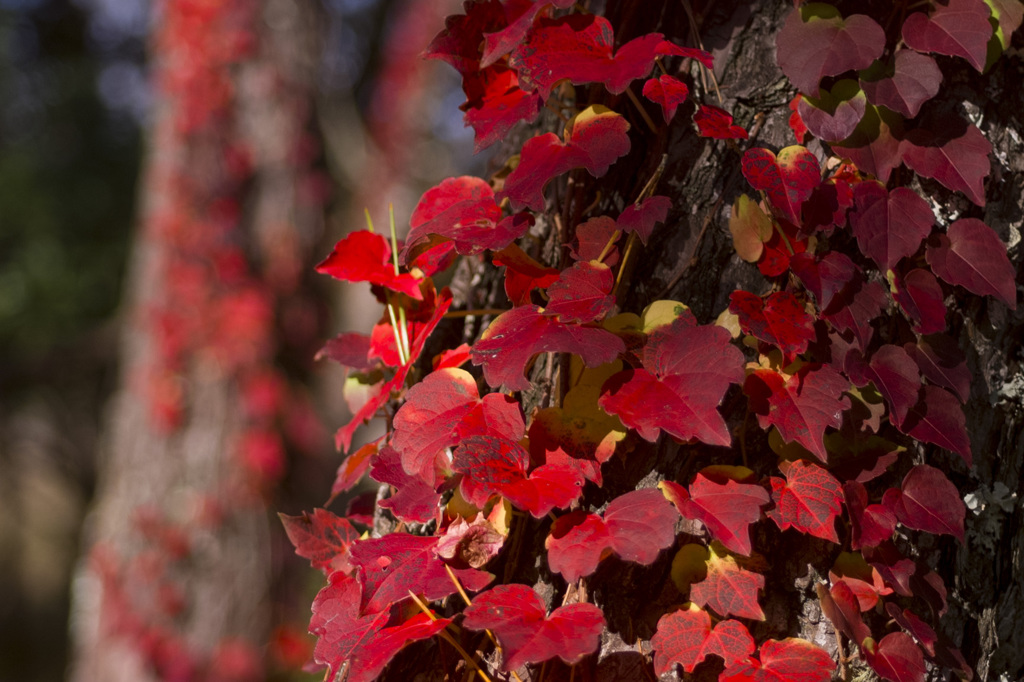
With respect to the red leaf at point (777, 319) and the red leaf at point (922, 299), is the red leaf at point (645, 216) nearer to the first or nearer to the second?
the red leaf at point (777, 319)

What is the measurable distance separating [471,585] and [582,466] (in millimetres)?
168

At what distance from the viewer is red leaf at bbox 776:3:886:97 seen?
0.71 m

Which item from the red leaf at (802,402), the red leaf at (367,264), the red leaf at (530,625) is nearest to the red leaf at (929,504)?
the red leaf at (802,402)

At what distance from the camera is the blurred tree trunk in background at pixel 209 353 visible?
11.0ft

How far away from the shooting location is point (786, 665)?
0.70 meters

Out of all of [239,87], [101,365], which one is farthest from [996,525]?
[101,365]

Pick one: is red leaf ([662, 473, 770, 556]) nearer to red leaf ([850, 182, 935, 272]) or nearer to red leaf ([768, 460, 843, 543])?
red leaf ([768, 460, 843, 543])

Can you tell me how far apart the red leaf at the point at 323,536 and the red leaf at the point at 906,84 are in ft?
2.54

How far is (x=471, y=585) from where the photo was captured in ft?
2.39

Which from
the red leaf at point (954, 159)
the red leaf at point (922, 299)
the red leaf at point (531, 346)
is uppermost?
the red leaf at point (954, 159)

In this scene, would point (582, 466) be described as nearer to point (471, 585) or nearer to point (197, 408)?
point (471, 585)

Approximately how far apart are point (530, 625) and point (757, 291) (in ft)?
1.50

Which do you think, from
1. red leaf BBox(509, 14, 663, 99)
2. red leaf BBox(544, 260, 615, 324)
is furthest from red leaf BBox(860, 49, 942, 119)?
red leaf BBox(544, 260, 615, 324)

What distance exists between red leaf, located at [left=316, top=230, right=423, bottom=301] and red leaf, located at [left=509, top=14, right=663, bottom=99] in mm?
284
